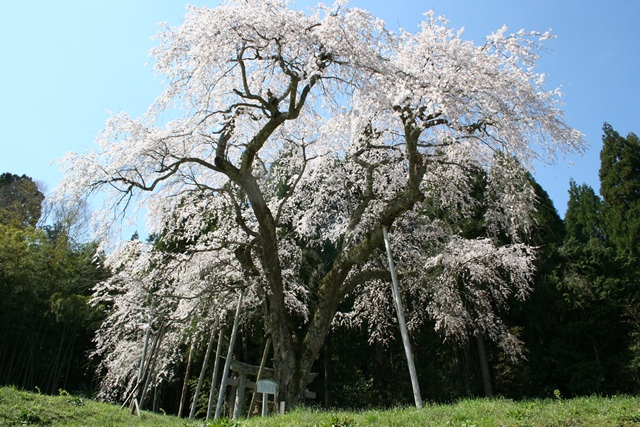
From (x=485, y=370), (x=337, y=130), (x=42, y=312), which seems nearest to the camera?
(x=337, y=130)

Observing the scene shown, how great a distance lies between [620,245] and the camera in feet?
72.2

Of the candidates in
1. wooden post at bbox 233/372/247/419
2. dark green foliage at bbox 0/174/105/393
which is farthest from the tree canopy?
dark green foliage at bbox 0/174/105/393

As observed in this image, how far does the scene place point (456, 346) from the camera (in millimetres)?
18797

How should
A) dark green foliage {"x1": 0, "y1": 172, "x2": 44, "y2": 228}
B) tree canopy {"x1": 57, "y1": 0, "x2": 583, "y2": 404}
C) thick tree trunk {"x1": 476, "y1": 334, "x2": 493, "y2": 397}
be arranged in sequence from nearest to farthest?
1. tree canopy {"x1": 57, "y1": 0, "x2": 583, "y2": 404}
2. thick tree trunk {"x1": 476, "y1": 334, "x2": 493, "y2": 397}
3. dark green foliage {"x1": 0, "y1": 172, "x2": 44, "y2": 228}

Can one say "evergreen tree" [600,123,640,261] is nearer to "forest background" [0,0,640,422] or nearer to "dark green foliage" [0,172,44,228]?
"forest background" [0,0,640,422]

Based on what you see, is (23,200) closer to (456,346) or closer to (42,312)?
(42,312)

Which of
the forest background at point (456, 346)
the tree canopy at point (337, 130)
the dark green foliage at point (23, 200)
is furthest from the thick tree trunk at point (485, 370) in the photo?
the dark green foliage at point (23, 200)

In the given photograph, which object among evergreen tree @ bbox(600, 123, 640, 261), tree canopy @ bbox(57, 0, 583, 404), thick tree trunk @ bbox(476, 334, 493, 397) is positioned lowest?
thick tree trunk @ bbox(476, 334, 493, 397)

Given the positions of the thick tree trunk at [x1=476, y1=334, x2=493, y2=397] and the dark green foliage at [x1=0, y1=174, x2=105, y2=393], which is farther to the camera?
the dark green foliage at [x1=0, y1=174, x2=105, y2=393]

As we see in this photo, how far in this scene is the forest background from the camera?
17562mm

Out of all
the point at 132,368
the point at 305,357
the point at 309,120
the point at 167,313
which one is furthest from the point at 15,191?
the point at 305,357

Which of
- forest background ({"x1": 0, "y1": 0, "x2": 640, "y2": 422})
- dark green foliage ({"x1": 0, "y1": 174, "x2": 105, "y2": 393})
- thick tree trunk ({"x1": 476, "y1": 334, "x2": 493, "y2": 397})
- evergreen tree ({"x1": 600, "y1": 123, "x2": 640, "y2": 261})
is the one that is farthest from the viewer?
evergreen tree ({"x1": 600, "y1": 123, "x2": 640, "y2": 261})

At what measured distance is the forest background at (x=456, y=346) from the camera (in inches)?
691

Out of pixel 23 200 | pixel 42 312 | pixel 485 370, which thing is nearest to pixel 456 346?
pixel 485 370
